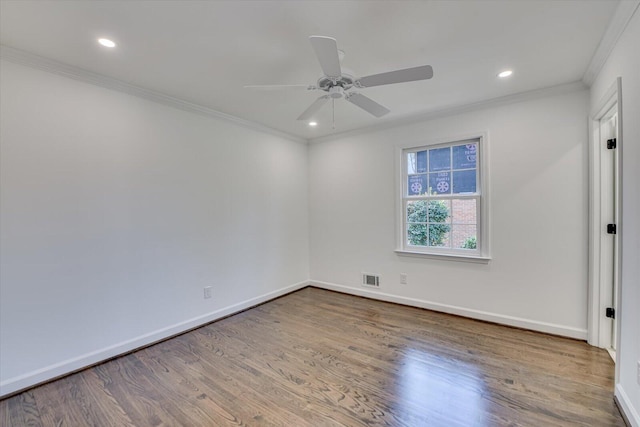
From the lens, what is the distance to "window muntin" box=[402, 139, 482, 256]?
334 centimetres

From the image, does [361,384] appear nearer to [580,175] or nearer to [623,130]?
[623,130]

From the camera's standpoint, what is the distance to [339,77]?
192cm

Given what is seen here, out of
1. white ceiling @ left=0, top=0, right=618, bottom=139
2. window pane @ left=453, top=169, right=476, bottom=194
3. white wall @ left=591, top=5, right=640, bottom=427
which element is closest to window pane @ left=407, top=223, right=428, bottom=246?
window pane @ left=453, top=169, right=476, bottom=194

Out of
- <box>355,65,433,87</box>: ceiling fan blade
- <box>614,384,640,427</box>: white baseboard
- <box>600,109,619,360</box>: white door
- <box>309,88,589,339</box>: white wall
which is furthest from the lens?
<box>309,88,589,339</box>: white wall

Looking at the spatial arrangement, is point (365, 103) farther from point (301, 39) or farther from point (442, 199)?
point (442, 199)

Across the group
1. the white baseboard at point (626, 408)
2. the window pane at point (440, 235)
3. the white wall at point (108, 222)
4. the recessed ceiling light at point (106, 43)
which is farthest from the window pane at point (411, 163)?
the recessed ceiling light at point (106, 43)

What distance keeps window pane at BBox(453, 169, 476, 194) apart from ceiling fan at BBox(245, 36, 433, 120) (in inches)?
64.0

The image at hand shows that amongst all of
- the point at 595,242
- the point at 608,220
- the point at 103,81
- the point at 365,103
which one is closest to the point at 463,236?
the point at 595,242

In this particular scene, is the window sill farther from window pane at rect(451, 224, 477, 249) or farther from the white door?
the white door

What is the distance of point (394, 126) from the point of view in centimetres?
382

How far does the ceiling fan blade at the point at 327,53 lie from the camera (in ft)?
4.82

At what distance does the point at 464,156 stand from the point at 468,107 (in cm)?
56

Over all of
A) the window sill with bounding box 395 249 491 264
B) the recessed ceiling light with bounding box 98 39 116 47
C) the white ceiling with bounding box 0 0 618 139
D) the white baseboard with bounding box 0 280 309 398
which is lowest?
the white baseboard with bounding box 0 280 309 398

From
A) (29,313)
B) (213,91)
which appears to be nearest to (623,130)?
(213,91)
